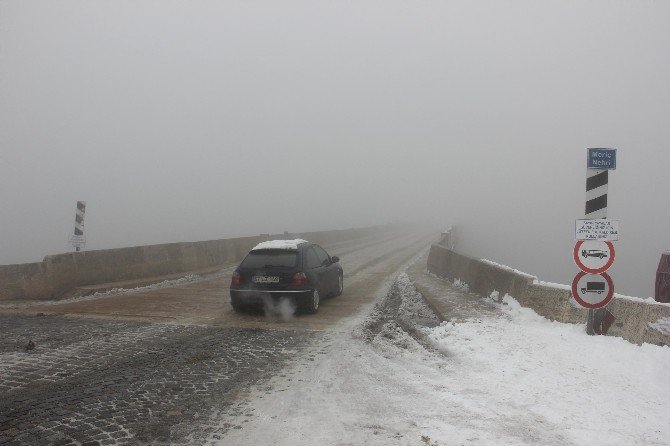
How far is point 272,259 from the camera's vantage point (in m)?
10.1

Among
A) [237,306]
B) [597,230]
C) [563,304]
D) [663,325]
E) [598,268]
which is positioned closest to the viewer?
[663,325]

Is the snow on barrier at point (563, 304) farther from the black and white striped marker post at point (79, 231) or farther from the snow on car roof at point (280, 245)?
the black and white striped marker post at point (79, 231)

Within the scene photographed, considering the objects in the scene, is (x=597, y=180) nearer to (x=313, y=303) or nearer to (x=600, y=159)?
(x=600, y=159)

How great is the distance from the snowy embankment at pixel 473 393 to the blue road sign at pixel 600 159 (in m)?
2.43

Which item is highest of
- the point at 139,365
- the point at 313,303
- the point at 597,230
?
the point at 597,230

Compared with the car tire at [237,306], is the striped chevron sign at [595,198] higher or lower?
higher

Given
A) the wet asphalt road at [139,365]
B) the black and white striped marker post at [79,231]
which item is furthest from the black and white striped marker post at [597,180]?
the black and white striped marker post at [79,231]

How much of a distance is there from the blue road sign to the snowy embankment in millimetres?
2426

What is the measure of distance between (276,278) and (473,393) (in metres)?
5.28

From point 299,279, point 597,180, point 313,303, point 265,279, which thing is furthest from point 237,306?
point 597,180

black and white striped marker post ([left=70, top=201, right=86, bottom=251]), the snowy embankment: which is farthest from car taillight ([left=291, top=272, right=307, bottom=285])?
black and white striped marker post ([left=70, top=201, right=86, bottom=251])

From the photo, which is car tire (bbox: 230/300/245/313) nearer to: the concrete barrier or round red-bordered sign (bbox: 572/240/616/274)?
the concrete barrier

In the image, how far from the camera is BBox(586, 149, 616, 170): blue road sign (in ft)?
24.3

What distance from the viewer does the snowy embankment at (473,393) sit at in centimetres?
418
